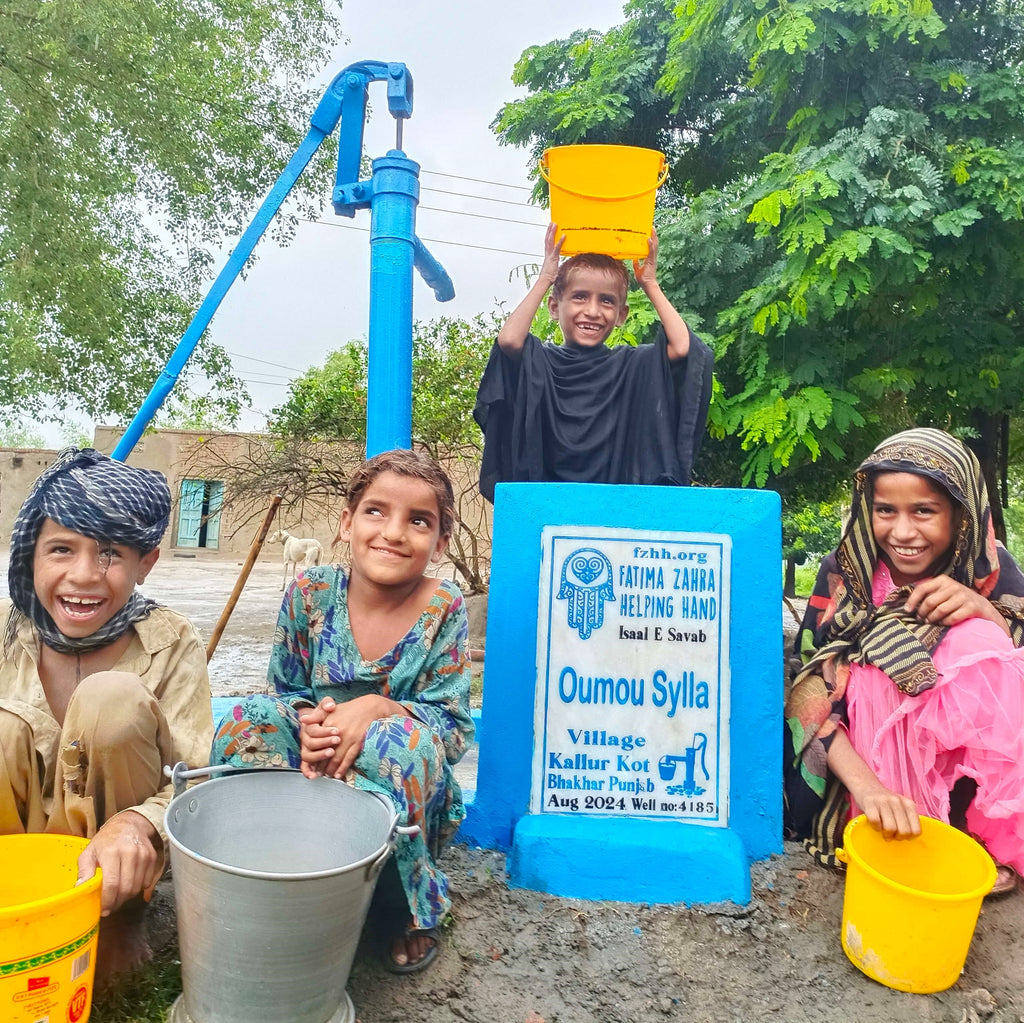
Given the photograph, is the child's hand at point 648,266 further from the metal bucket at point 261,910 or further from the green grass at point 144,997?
the green grass at point 144,997

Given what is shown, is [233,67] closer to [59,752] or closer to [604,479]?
[604,479]

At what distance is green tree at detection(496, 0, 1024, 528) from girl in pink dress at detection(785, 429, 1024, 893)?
3044 mm

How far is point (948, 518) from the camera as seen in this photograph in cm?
229

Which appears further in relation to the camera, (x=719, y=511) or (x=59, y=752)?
(x=719, y=511)

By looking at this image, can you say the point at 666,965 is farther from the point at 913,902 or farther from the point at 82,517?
the point at 82,517

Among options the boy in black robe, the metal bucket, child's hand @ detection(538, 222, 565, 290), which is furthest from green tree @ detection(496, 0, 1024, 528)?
the metal bucket

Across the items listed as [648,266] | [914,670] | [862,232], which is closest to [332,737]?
[914,670]

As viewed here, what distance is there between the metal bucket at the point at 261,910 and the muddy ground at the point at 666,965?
0.30 metres

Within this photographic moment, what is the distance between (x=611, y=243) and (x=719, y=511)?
3.89 feet

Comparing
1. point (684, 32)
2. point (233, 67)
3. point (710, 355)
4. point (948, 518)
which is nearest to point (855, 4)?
point (684, 32)

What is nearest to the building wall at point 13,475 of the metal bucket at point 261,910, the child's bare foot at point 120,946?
the child's bare foot at point 120,946

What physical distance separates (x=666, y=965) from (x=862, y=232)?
15.0 feet

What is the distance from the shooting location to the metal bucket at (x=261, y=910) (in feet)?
4.22

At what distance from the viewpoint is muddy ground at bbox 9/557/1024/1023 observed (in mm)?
1668
